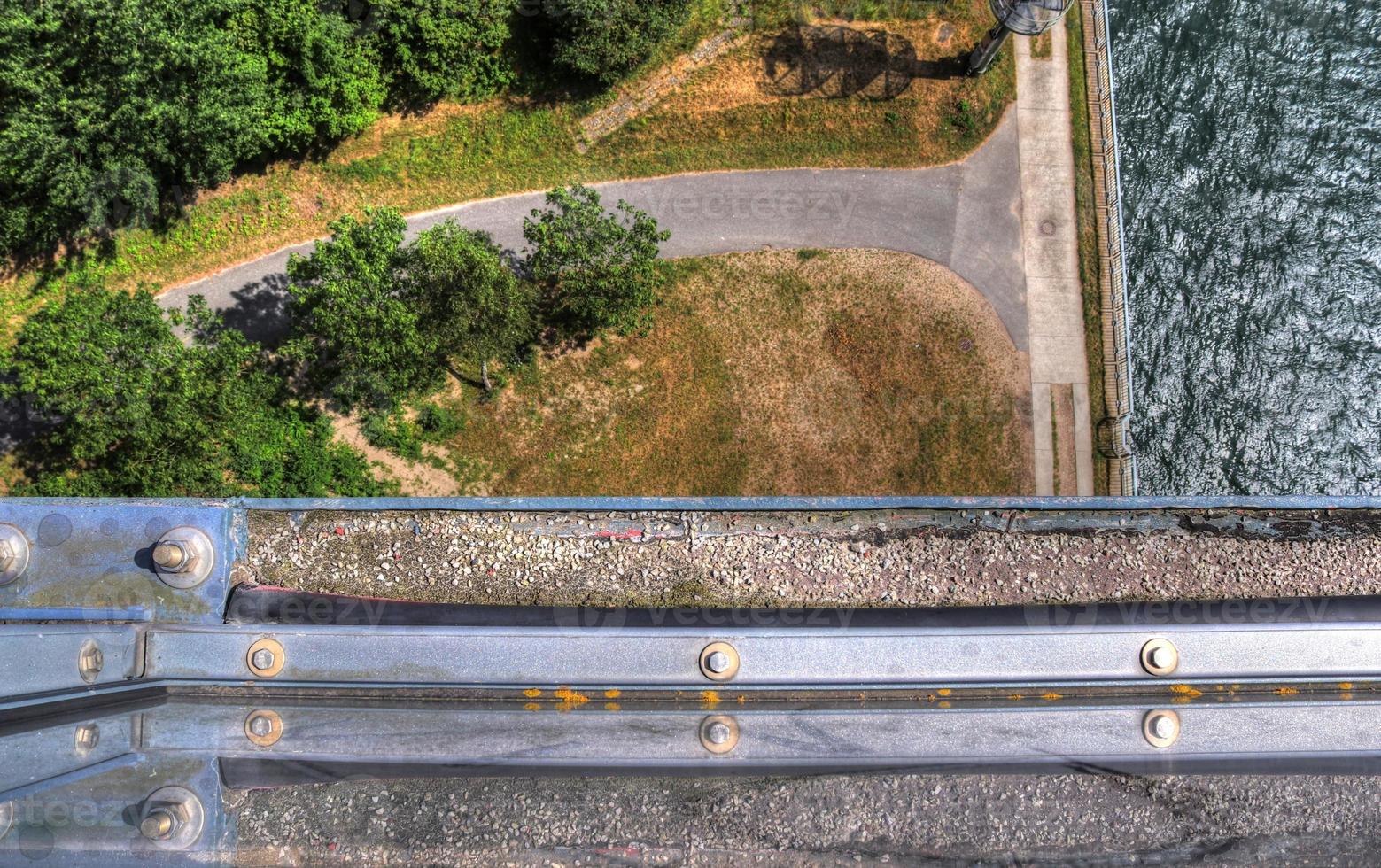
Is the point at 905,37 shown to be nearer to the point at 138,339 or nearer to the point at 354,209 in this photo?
the point at 354,209

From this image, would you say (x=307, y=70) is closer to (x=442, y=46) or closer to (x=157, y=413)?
(x=442, y=46)

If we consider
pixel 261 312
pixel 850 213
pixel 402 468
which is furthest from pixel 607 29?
pixel 402 468

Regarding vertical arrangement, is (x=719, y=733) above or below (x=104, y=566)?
below

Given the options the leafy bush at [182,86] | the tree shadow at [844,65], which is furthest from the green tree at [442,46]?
the tree shadow at [844,65]

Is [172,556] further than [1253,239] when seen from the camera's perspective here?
No

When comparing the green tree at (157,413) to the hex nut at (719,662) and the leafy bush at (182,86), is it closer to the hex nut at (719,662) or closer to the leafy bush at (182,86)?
the leafy bush at (182,86)

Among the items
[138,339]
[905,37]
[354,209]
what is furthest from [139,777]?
[905,37]

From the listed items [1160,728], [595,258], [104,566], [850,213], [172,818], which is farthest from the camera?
[850,213]

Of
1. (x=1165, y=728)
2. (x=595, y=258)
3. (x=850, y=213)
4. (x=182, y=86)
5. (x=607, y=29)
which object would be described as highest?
(x=607, y=29)
